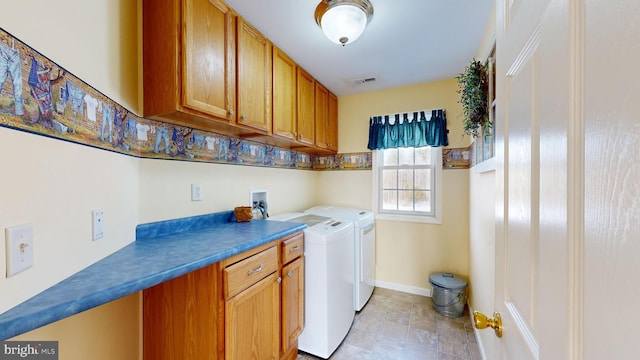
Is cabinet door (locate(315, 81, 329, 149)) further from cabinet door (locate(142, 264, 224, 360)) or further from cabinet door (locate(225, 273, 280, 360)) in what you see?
cabinet door (locate(142, 264, 224, 360))

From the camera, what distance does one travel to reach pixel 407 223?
2.84 metres

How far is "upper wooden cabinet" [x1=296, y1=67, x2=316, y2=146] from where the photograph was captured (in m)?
2.33

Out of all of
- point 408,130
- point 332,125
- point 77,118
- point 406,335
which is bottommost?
point 406,335

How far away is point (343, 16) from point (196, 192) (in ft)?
4.88

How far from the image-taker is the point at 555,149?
15.7 inches

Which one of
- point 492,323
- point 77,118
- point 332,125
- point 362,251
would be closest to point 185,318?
point 77,118

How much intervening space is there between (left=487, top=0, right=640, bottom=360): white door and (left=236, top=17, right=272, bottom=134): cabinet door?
1474 millimetres

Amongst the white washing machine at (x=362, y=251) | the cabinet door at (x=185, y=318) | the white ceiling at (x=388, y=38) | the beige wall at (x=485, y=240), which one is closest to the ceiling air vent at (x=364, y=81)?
the white ceiling at (x=388, y=38)

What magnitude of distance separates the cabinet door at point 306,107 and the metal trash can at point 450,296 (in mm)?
1939

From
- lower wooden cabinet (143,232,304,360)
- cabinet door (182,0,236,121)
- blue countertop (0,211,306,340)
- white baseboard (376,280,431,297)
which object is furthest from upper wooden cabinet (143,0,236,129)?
white baseboard (376,280,431,297)

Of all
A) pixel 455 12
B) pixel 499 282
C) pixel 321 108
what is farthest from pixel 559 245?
pixel 321 108

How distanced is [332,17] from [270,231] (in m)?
1.40

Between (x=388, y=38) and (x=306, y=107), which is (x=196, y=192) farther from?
(x=388, y=38)

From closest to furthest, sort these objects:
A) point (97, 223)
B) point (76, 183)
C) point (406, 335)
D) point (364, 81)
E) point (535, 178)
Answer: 1. point (535, 178)
2. point (76, 183)
3. point (97, 223)
4. point (406, 335)
5. point (364, 81)
